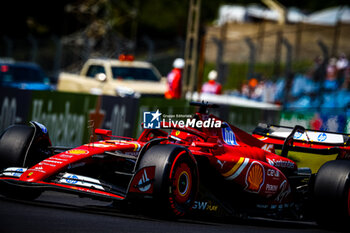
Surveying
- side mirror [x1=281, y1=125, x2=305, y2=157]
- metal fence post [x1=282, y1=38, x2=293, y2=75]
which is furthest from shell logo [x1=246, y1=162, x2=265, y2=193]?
metal fence post [x1=282, y1=38, x2=293, y2=75]

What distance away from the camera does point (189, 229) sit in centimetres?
676

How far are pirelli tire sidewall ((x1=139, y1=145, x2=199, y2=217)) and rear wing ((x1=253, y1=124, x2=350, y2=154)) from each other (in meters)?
2.46

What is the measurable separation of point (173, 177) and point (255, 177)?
1.40 m

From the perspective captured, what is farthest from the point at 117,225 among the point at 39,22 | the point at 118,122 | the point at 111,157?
the point at 39,22

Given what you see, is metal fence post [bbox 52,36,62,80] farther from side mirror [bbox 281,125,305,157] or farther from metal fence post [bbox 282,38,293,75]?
side mirror [bbox 281,125,305,157]

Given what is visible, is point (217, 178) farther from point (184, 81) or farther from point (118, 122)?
point (184, 81)

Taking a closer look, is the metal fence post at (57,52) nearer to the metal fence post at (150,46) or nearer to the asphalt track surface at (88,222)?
the metal fence post at (150,46)

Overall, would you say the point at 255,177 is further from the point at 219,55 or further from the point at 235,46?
the point at 235,46

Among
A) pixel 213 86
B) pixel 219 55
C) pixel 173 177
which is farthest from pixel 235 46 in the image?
pixel 173 177

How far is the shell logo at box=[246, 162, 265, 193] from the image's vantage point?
312 inches

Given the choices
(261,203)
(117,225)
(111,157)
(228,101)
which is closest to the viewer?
(117,225)

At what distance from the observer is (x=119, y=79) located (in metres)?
19.2

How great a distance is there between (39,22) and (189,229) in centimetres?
4941

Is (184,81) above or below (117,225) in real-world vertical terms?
above
